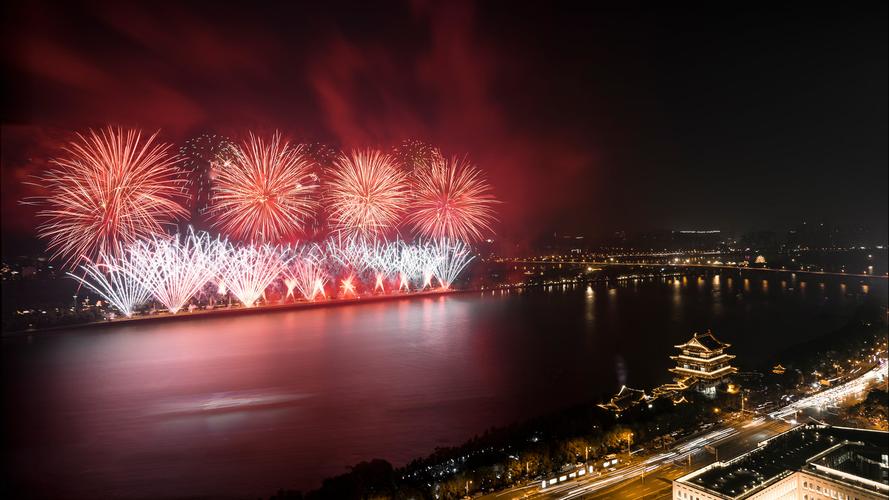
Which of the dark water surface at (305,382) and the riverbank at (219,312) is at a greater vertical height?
the riverbank at (219,312)

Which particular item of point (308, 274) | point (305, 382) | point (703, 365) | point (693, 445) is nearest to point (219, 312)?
point (308, 274)

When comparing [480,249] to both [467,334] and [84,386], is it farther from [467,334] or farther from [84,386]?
[84,386]

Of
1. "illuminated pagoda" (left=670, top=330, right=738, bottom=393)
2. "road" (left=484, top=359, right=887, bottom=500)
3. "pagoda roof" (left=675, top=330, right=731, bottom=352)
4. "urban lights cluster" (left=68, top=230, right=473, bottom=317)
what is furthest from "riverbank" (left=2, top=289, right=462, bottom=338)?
"road" (left=484, top=359, right=887, bottom=500)

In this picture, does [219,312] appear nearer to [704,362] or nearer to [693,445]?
[704,362]

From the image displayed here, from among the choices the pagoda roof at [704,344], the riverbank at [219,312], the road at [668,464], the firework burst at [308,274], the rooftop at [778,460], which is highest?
the firework burst at [308,274]

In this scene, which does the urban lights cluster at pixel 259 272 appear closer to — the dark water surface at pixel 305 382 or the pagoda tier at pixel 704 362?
the dark water surface at pixel 305 382

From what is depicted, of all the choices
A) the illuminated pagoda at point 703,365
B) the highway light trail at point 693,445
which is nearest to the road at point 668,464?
the highway light trail at point 693,445


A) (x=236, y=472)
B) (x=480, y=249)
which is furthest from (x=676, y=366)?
(x=480, y=249)
